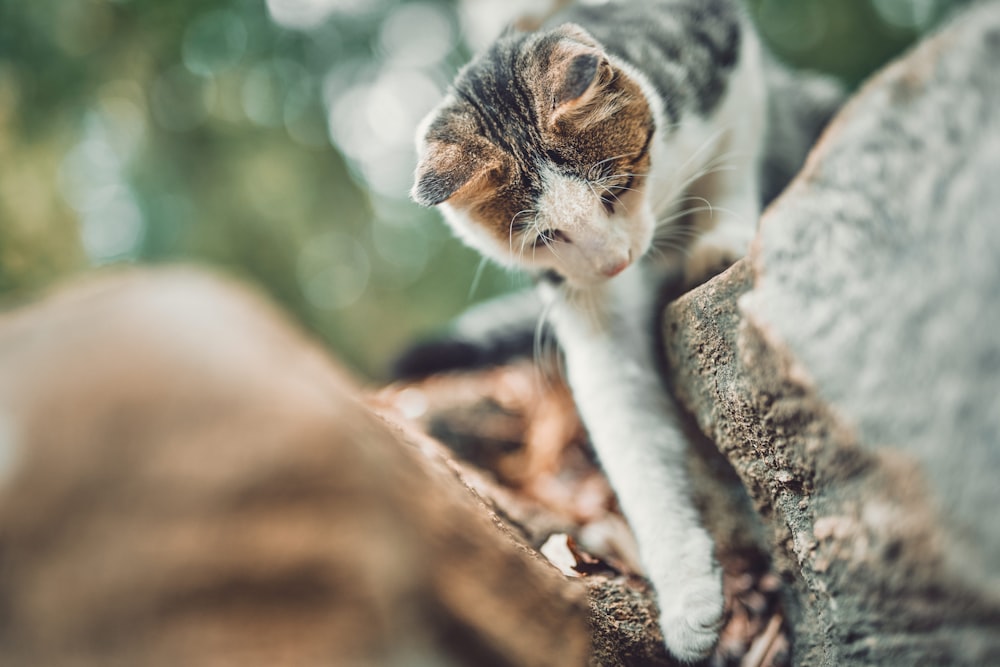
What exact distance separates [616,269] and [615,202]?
16 cm

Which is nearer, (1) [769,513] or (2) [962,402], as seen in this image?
(2) [962,402]

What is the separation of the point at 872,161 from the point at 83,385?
1058 mm

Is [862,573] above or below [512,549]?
below

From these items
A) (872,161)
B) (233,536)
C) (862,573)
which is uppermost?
(233,536)

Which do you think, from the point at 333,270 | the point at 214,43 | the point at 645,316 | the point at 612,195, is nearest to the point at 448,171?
the point at 612,195

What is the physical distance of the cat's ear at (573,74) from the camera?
138 centimetres

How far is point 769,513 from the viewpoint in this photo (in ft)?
3.72

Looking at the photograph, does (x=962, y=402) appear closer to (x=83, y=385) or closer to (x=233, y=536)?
(x=233, y=536)

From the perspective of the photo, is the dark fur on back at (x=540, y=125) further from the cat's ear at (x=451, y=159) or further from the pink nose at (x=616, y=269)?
the pink nose at (x=616, y=269)

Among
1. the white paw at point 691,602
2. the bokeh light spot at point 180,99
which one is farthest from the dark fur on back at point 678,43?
the bokeh light spot at point 180,99

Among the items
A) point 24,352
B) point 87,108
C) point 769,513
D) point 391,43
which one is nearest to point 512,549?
point 769,513

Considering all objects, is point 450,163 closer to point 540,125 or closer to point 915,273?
point 540,125

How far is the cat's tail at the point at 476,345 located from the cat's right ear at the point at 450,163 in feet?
2.48

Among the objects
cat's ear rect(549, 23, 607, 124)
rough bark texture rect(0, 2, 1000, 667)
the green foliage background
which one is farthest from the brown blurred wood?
the green foliage background
